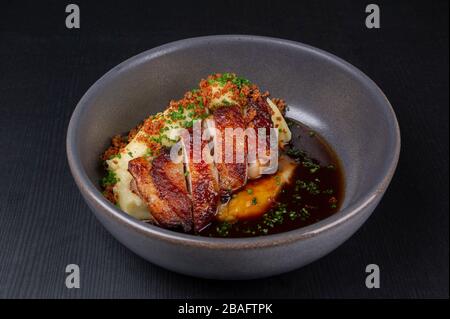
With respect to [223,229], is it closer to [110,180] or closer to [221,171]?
[221,171]

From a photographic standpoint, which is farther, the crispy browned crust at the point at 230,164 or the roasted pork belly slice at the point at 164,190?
the crispy browned crust at the point at 230,164

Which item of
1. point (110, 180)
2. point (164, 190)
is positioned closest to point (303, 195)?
point (164, 190)

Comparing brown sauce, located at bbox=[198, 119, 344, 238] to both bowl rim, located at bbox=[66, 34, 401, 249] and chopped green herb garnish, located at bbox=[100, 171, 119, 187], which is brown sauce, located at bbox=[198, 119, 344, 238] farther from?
chopped green herb garnish, located at bbox=[100, 171, 119, 187]

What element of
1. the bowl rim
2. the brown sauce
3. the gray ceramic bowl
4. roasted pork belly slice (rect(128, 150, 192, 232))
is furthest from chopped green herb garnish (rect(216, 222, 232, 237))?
the bowl rim

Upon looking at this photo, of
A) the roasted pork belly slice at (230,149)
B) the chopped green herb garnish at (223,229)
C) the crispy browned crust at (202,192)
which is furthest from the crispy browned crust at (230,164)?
the chopped green herb garnish at (223,229)

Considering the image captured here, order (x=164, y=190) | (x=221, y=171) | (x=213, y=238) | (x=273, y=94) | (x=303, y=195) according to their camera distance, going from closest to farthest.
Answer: (x=213, y=238)
(x=164, y=190)
(x=221, y=171)
(x=303, y=195)
(x=273, y=94)

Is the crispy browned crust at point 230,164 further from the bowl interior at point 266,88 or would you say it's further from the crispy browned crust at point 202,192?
the bowl interior at point 266,88
